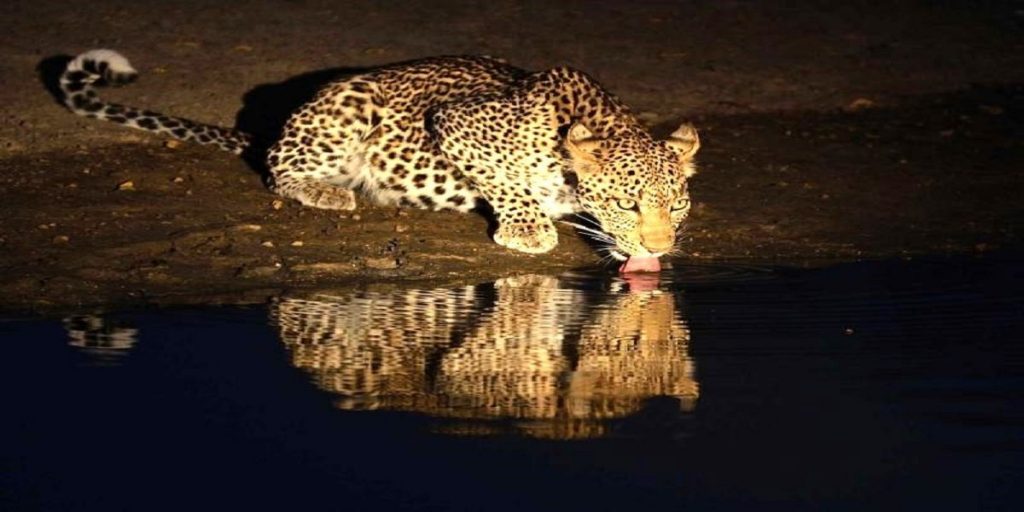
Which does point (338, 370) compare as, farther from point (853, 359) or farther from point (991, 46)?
point (991, 46)

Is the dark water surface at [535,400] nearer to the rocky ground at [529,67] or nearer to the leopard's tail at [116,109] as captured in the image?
the rocky ground at [529,67]

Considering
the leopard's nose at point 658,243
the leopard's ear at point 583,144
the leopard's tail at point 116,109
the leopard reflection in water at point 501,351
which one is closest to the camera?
the leopard reflection in water at point 501,351

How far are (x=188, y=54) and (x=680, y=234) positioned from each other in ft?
15.9

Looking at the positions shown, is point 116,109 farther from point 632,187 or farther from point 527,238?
point 632,187

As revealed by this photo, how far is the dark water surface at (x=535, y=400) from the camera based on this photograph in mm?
5828

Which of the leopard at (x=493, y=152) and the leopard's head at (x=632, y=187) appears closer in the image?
the leopard's head at (x=632, y=187)

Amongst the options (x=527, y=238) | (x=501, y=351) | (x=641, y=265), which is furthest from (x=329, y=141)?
(x=501, y=351)

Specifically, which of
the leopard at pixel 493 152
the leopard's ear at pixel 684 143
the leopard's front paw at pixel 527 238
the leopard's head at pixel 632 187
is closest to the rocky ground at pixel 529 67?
the leopard's front paw at pixel 527 238

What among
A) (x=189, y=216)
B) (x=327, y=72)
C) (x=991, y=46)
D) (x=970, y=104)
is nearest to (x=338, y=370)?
(x=189, y=216)

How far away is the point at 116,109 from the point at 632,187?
11.5ft

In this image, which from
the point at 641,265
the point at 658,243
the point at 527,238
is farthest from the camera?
the point at 527,238

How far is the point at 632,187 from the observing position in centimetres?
974

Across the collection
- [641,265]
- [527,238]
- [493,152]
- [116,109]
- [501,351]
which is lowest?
[501,351]

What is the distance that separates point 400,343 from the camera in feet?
25.6
